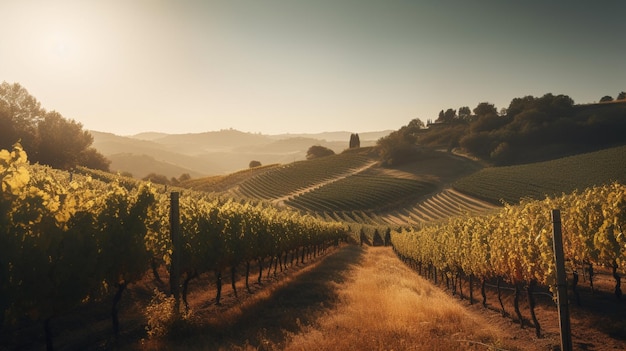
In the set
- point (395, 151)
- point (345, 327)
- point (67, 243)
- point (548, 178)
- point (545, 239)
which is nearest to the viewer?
point (67, 243)

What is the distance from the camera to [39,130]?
66.4m

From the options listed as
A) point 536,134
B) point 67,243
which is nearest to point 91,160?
point 67,243

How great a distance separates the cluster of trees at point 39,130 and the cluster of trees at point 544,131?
104222 millimetres

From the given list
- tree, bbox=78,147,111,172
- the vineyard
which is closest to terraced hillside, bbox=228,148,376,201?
tree, bbox=78,147,111,172

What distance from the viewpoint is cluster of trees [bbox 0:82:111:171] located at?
200 ft

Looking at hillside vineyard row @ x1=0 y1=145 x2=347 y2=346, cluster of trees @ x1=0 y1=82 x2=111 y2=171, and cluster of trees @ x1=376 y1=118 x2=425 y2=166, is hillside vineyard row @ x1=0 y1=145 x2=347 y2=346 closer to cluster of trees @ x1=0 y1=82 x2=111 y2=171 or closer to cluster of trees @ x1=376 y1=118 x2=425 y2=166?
cluster of trees @ x1=0 y1=82 x2=111 y2=171

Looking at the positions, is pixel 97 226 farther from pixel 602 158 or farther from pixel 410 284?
pixel 602 158

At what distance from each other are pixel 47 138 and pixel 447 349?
72904 mm

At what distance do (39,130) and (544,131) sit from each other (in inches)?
4874

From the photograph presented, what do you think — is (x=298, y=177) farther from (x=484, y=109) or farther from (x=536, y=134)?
(x=484, y=109)

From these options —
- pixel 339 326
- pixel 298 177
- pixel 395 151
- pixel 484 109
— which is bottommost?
pixel 339 326

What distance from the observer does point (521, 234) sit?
16.6m

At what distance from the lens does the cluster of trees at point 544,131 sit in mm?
110750

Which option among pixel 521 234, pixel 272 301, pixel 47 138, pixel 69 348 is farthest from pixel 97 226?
pixel 47 138
